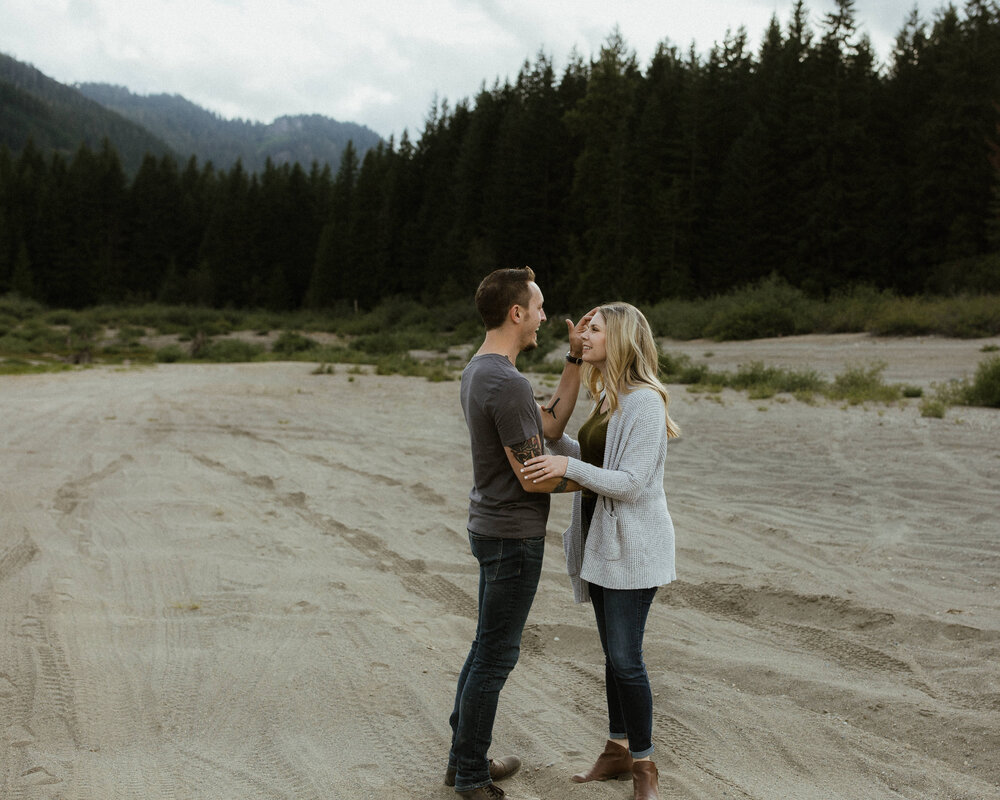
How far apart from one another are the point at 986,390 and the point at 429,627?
36.0 feet

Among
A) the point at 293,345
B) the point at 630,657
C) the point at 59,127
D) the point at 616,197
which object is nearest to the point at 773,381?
the point at 630,657

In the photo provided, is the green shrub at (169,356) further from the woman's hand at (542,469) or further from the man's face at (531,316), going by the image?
the woman's hand at (542,469)

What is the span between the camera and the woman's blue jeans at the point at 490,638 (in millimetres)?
3037

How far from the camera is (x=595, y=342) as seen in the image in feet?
10.5

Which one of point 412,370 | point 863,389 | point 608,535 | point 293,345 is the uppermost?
point 863,389

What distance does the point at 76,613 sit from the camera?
5191 millimetres

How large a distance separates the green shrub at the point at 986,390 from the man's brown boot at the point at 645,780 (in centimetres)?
1169

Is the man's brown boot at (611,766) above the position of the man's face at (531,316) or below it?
below

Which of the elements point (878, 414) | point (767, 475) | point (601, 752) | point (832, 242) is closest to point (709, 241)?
point (832, 242)

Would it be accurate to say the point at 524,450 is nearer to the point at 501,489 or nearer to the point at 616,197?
the point at 501,489

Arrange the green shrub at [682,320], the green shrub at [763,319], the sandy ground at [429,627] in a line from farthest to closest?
the green shrub at [682,320] < the green shrub at [763,319] < the sandy ground at [429,627]

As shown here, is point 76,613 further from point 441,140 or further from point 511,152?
point 441,140

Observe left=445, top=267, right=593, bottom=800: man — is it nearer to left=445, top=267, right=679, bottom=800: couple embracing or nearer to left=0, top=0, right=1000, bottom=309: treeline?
left=445, top=267, right=679, bottom=800: couple embracing

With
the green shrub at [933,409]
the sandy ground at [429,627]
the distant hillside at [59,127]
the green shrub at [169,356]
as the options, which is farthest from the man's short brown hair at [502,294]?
the distant hillside at [59,127]
